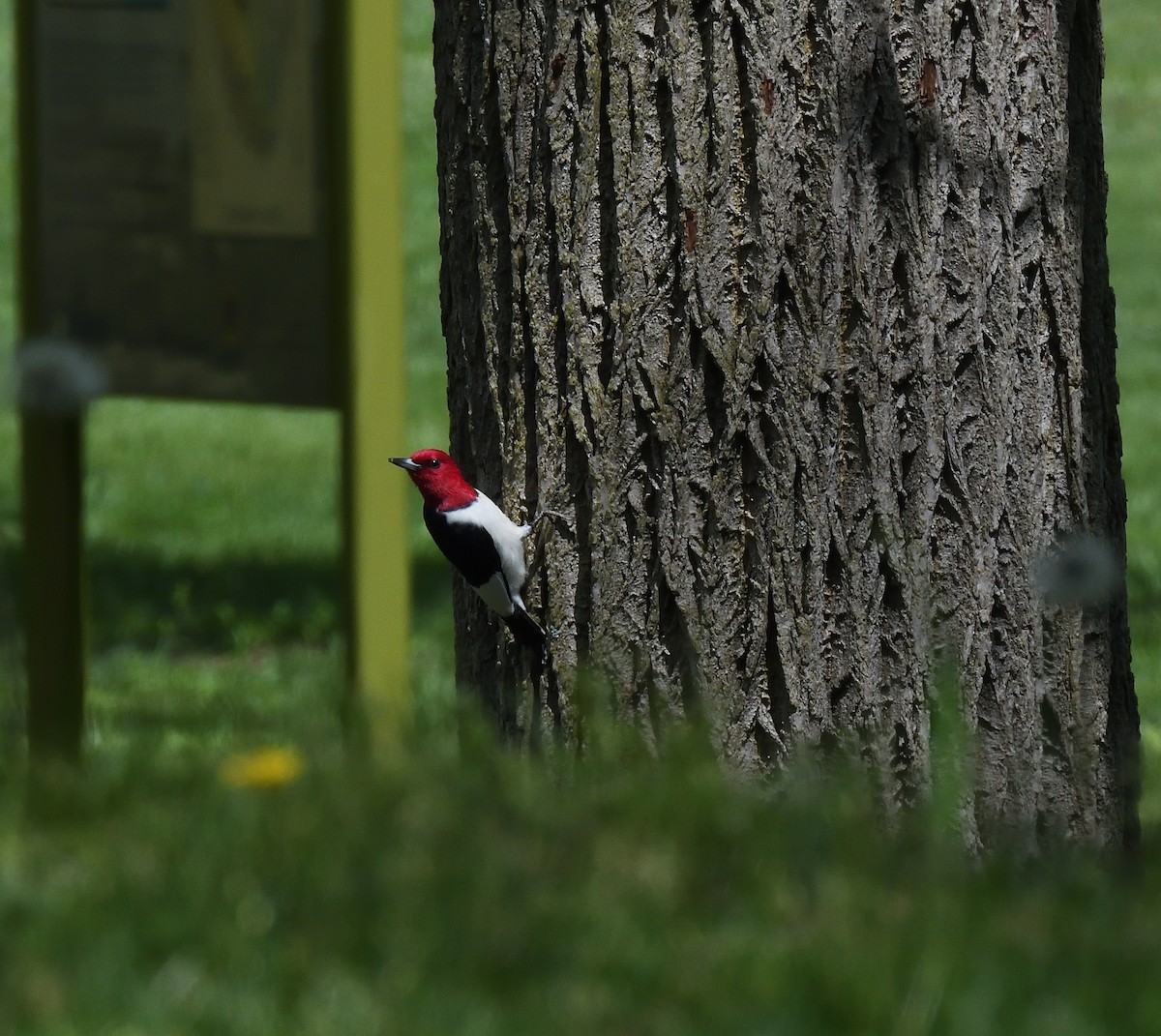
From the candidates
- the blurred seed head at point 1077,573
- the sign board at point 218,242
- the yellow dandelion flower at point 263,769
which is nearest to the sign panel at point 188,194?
the sign board at point 218,242

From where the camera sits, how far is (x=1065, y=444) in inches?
141

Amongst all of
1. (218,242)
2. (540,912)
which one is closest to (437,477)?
(218,242)

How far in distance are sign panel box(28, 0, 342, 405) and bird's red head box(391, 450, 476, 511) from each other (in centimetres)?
26

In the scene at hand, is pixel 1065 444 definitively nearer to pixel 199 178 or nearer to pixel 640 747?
pixel 640 747

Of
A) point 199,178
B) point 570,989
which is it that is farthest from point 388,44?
point 570,989

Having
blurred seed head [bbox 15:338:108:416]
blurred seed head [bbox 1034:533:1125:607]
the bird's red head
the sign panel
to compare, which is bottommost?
blurred seed head [bbox 1034:533:1125:607]

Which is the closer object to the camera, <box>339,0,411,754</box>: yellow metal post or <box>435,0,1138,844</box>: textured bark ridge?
<box>435,0,1138,844</box>: textured bark ridge

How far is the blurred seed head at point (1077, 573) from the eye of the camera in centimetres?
355

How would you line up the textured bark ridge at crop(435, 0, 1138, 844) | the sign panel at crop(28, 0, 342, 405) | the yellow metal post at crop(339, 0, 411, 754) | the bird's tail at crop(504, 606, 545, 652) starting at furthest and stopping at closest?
the sign panel at crop(28, 0, 342, 405), the yellow metal post at crop(339, 0, 411, 754), the bird's tail at crop(504, 606, 545, 652), the textured bark ridge at crop(435, 0, 1138, 844)

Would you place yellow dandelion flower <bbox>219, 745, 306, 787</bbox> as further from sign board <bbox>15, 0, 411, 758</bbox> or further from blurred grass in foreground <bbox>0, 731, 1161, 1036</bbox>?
sign board <bbox>15, 0, 411, 758</bbox>

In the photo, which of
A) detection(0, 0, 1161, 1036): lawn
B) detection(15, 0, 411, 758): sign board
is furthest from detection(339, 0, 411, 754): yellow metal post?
detection(0, 0, 1161, 1036): lawn

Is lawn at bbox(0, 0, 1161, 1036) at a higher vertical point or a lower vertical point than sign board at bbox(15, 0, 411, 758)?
lower

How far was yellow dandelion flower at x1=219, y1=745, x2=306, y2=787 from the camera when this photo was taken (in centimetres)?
342

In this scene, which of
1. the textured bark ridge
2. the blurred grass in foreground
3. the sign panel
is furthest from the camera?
the sign panel
